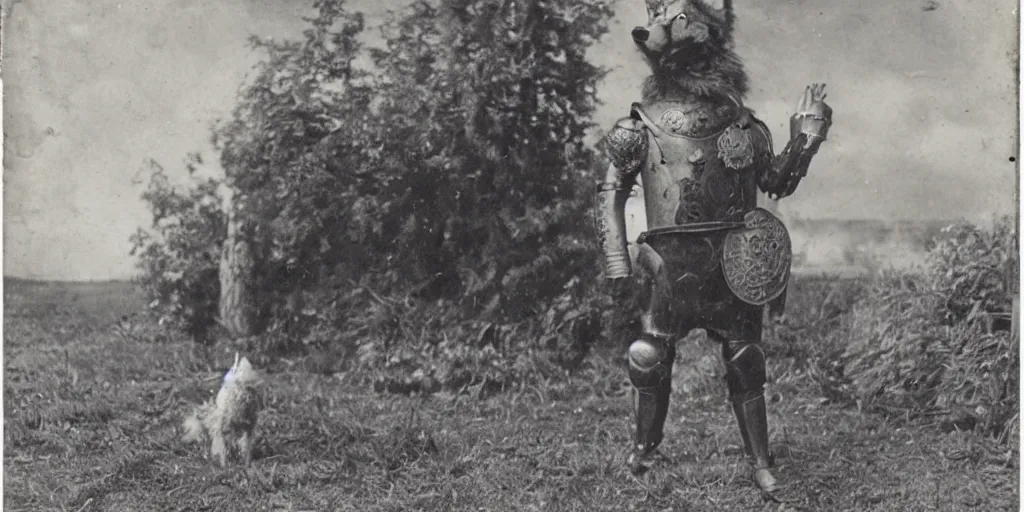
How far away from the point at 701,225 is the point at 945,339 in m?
1.75

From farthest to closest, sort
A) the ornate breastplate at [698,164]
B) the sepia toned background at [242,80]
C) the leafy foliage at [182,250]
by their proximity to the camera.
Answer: the leafy foliage at [182,250]
the sepia toned background at [242,80]
the ornate breastplate at [698,164]

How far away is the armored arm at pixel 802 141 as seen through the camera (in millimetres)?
4195

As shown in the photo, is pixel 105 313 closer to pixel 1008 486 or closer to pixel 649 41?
pixel 649 41

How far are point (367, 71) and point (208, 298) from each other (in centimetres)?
140

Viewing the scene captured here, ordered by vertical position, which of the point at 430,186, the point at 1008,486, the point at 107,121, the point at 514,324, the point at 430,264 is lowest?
the point at 1008,486

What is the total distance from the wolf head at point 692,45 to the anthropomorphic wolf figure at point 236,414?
7.26ft

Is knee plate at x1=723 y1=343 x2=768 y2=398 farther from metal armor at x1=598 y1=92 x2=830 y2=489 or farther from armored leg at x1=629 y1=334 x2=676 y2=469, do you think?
armored leg at x1=629 y1=334 x2=676 y2=469

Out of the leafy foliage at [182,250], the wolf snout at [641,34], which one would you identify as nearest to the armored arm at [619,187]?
the wolf snout at [641,34]

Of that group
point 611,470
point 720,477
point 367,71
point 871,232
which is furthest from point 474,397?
point 871,232

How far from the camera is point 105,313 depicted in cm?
502

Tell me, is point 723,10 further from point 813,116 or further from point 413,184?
point 413,184

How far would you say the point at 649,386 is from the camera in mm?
4246

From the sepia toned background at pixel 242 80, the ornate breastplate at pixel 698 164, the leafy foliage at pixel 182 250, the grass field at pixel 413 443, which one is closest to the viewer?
the ornate breastplate at pixel 698 164

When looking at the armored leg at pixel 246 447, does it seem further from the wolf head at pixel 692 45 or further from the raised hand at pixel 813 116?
the raised hand at pixel 813 116
